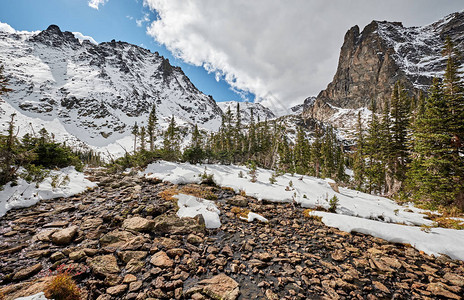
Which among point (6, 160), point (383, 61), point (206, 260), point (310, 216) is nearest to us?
point (206, 260)

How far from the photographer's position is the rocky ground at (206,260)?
12.8 feet

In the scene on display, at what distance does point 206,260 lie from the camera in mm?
4824

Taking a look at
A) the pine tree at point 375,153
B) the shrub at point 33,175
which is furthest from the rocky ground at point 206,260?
the pine tree at point 375,153

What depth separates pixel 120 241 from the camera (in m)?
5.43

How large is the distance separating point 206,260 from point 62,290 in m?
3.16

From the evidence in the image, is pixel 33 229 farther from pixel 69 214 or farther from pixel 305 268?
pixel 305 268

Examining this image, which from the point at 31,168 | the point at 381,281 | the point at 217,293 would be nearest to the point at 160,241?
the point at 217,293

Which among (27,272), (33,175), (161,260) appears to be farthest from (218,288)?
(33,175)

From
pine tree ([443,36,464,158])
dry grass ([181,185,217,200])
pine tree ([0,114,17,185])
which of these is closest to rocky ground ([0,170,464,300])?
dry grass ([181,185,217,200])

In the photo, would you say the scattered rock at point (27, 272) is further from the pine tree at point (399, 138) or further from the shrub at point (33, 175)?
the pine tree at point (399, 138)

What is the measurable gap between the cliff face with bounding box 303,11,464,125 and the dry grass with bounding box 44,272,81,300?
6810 inches

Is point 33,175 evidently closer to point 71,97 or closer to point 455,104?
point 455,104

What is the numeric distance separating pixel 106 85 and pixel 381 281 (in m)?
242

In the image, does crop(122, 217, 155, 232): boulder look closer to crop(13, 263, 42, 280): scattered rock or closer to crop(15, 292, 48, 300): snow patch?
crop(13, 263, 42, 280): scattered rock
